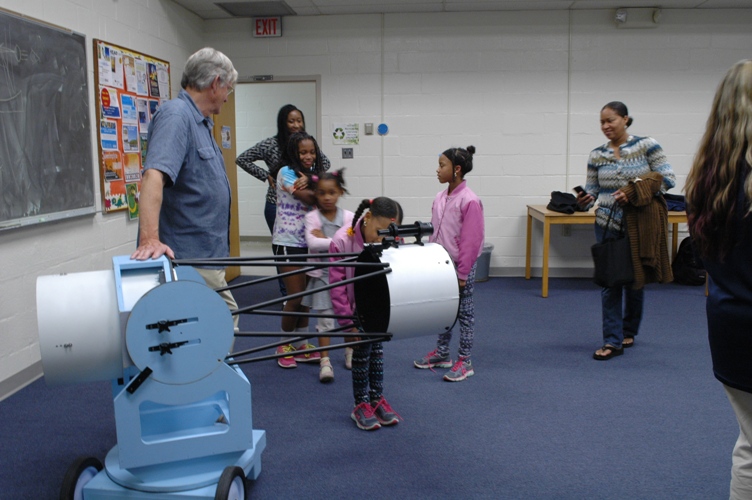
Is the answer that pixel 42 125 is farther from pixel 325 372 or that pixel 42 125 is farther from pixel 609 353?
pixel 609 353

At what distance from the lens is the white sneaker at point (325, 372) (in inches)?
128

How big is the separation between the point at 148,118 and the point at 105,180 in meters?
0.79

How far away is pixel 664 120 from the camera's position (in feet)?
18.9

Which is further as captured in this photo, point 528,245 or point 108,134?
point 528,245

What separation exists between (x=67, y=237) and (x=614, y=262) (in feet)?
9.70

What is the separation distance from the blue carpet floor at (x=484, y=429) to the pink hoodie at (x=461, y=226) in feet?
2.13

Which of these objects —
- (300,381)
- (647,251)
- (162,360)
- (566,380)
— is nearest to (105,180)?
(300,381)

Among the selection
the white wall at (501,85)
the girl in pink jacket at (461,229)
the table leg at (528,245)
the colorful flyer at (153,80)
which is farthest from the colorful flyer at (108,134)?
the table leg at (528,245)

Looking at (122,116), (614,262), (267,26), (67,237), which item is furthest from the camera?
(267,26)

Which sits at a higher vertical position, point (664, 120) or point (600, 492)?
point (664, 120)

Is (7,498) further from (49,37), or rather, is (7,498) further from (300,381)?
(49,37)

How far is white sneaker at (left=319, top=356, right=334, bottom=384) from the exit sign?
11.6 ft

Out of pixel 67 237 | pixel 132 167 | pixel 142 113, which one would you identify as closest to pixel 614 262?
pixel 67 237

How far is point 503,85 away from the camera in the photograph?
19.0 ft
